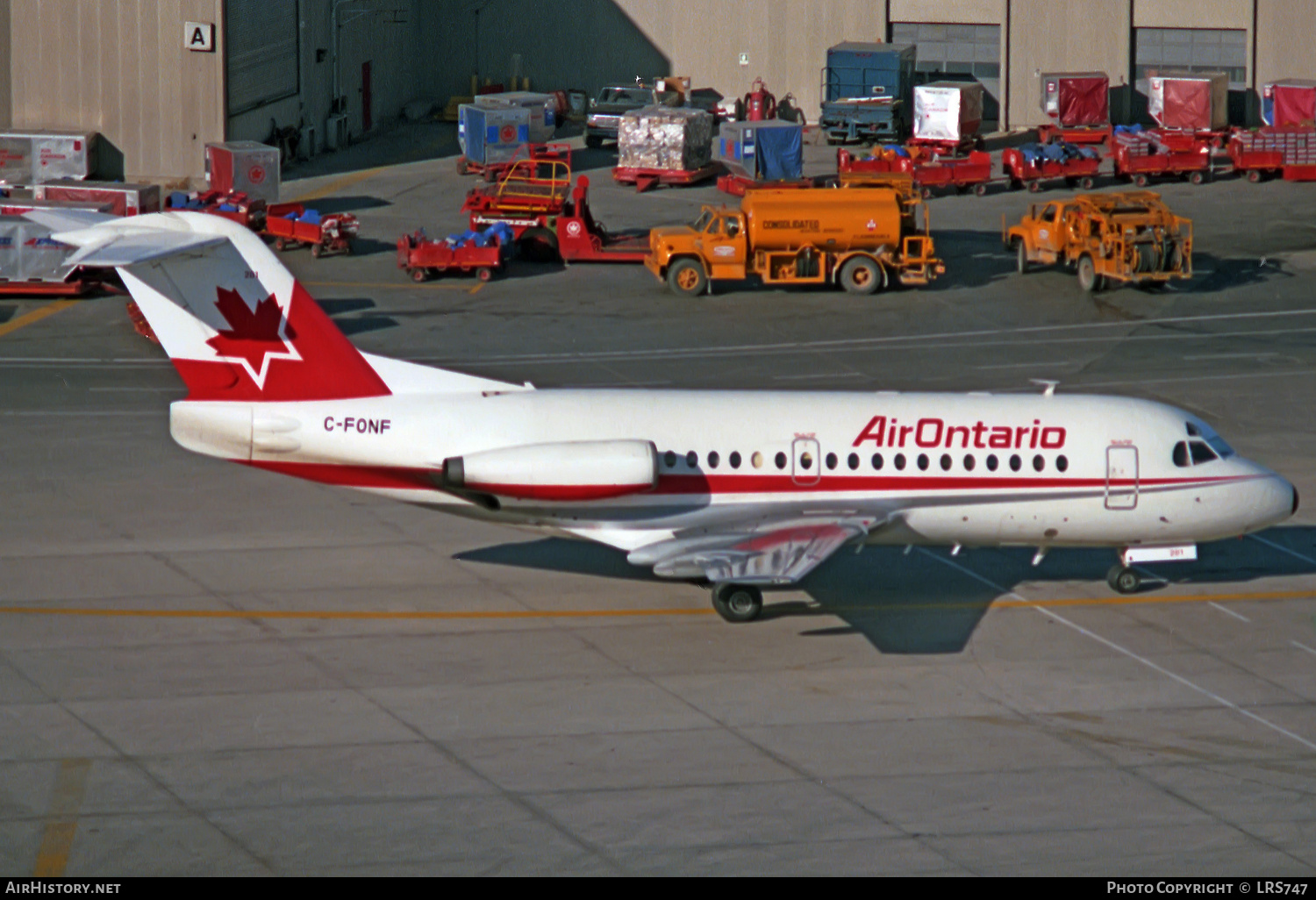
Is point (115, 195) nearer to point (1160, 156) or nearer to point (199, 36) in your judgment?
point (199, 36)

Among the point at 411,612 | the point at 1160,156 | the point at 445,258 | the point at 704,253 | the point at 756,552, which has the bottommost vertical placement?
the point at 411,612

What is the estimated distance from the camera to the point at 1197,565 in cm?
2912

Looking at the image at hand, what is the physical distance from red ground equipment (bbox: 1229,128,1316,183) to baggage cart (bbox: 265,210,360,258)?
115ft

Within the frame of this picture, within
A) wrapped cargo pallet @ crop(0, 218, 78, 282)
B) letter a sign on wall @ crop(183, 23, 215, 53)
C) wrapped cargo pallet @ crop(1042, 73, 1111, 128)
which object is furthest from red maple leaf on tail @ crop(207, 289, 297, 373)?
wrapped cargo pallet @ crop(1042, 73, 1111, 128)

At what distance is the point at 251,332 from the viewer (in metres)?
25.4

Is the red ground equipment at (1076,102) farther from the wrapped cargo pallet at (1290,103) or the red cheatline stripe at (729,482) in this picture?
the red cheatline stripe at (729,482)

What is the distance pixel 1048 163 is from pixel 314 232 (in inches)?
1102

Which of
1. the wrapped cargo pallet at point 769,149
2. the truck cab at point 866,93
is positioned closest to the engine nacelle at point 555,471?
the wrapped cargo pallet at point 769,149

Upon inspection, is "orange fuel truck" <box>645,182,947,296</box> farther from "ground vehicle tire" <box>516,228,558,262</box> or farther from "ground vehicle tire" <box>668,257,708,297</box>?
"ground vehicle tire" <box>516,228,558,262</box>

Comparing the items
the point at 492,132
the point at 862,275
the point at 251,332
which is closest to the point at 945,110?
the point at 492,132

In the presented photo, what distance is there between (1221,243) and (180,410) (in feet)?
137

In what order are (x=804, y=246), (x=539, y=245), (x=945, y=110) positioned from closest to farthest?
(x=804, y=246), (x=539, y=245), (x=945, y=110)

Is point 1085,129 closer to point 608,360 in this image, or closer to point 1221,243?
point 1221,243

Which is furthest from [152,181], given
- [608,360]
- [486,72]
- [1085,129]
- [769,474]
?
[769,474]
